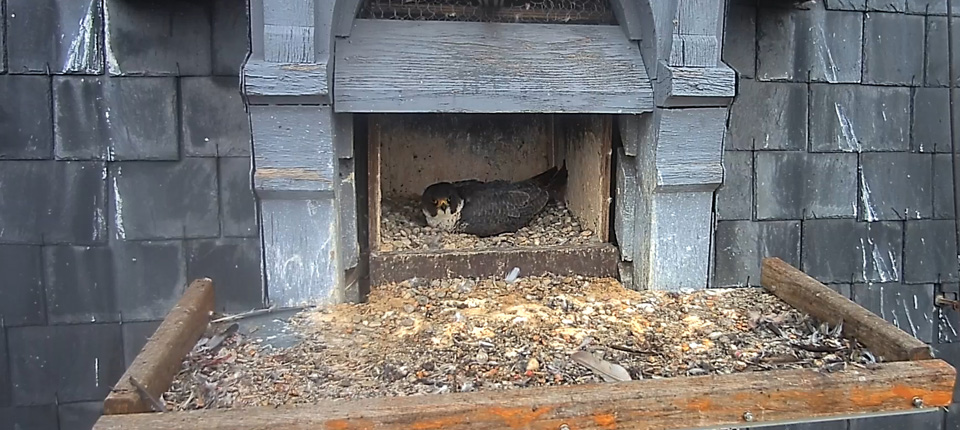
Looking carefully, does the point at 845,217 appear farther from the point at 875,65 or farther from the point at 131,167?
the point at 131,167

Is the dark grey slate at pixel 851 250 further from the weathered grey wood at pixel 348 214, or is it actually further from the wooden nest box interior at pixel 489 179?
the weathered grey wood at pixel 348 214

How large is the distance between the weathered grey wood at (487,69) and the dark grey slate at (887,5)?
1.15 meters

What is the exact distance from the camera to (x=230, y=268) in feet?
7.15

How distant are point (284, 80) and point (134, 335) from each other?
116cm

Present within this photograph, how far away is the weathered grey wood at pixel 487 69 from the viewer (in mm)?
1577

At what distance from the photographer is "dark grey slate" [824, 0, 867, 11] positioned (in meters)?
2.30

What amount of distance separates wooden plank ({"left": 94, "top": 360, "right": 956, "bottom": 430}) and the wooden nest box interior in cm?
81

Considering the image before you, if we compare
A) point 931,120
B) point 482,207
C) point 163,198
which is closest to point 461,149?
point 482,207

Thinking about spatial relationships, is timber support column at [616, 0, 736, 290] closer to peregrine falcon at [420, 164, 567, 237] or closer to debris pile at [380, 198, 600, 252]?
debris pile at [380, 198, 600, 252]

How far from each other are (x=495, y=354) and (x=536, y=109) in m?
0.62

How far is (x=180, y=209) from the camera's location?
83.6 inches

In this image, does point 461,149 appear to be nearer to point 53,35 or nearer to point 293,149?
point 293,149

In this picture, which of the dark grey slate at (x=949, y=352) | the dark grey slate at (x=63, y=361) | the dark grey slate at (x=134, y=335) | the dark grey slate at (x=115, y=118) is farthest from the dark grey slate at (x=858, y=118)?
the dark grey slate at (x=63, y=361)

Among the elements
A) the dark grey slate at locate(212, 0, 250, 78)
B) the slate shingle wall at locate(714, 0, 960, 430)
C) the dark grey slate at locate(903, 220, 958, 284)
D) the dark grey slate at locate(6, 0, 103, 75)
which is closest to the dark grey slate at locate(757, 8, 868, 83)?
the slate shingle wall at locate(714, 0, 960, 430)
